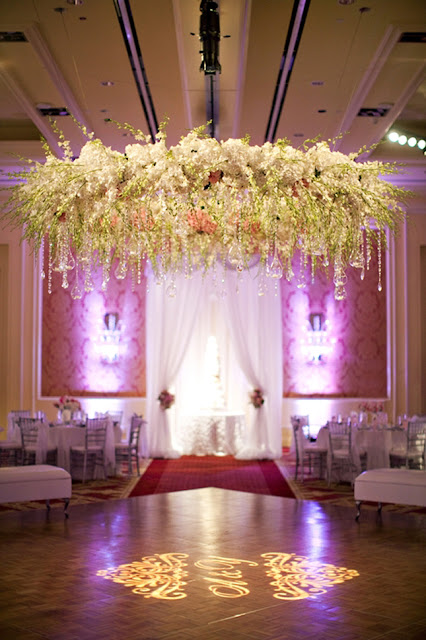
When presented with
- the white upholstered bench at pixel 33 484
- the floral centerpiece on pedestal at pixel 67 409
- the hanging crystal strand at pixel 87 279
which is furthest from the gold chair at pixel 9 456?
the hanging crystal strand at pixel 87 279

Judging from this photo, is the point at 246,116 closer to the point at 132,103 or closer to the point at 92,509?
the point at 132,103

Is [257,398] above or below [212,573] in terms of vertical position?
above

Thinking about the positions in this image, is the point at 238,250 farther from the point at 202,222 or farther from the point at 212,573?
the point at 212,573

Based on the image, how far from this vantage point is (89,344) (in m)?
14.6

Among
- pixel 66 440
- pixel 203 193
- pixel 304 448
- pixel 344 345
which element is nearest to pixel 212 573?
pixel 203 193

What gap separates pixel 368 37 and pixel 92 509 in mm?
5903

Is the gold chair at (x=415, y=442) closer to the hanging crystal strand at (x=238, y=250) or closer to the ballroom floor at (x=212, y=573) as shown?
the ballroom floor at (x=212, y=573)

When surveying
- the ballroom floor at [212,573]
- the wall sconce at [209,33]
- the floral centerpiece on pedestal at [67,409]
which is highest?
the wall sconce at [209,33]

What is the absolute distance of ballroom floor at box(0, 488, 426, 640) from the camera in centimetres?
452

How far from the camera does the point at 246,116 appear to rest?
10227 mm

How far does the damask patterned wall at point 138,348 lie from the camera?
14.5 metres

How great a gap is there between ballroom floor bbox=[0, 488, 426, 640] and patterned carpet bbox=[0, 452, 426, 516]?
65 centimetres

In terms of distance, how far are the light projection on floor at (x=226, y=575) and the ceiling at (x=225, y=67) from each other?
3551mm

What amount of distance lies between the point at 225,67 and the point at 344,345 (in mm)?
7448
